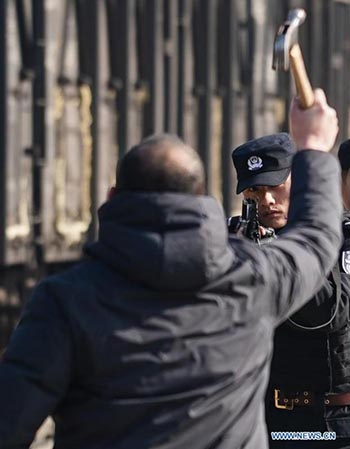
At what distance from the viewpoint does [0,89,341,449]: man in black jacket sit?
284 cm

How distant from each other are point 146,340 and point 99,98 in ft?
26.0

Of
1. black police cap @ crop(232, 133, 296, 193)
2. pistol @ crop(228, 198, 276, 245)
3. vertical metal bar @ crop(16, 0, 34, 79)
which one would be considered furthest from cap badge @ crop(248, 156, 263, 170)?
vertical metal bar @ crop(16, 0, 34, 79)

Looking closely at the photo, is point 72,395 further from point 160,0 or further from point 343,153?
point 160,0

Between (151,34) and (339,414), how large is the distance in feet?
23.5

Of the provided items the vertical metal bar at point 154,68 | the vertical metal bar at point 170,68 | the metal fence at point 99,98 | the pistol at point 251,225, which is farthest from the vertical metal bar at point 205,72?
the pistol at point 251,225

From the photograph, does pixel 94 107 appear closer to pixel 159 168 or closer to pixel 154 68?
pixel 154 68

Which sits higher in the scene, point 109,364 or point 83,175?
point 109,364

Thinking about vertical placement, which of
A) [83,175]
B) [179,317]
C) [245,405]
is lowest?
[83,175]

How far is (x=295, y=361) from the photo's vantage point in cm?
442

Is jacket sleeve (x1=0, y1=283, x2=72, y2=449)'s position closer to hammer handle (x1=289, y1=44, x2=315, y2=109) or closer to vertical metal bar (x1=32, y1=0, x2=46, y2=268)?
hammer handle (x1=289, y1=44, x2=315, y2=109)

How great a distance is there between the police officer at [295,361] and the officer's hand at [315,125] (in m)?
1.21

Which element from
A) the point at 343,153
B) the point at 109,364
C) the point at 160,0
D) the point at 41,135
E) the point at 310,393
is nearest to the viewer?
the point at 109,364

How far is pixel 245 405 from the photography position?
3002 mm

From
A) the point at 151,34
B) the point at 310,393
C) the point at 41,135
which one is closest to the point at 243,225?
the point at 310,393
